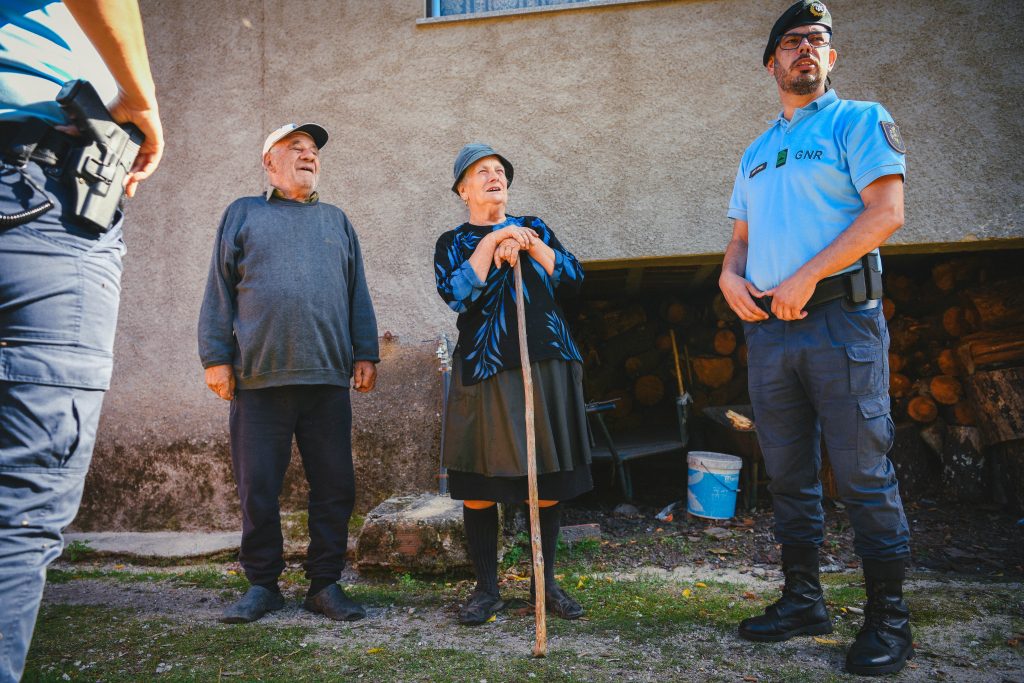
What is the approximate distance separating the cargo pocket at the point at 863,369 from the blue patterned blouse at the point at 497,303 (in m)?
1.05

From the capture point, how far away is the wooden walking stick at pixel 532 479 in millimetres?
2193

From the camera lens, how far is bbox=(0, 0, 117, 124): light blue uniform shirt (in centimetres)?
133

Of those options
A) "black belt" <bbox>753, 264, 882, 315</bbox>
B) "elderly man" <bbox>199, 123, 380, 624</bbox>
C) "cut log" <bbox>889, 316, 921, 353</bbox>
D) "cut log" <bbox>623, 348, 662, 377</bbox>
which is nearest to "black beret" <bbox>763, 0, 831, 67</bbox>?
"black belt" <bbox>753, 264, 882, 315</bbox>

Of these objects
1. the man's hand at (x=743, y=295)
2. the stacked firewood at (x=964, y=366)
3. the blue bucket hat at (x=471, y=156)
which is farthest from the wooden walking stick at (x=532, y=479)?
the stacked firewood at (x=964, y=366)

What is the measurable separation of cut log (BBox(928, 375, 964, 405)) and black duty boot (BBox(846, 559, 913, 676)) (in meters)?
3.07

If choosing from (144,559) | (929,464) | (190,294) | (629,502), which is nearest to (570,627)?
(629,502)

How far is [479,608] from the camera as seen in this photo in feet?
8.57

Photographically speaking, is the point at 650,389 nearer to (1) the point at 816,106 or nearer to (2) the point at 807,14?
(1) the point at 816,106

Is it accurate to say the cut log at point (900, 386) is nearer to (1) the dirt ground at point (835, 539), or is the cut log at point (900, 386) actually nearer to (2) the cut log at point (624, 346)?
(1) the dirt ground at point (835, 539)

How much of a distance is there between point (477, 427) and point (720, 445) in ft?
11.1

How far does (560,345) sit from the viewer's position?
8.66 feet

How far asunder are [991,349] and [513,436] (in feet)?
12.1

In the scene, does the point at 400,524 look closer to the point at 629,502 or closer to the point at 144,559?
the point at 144,559

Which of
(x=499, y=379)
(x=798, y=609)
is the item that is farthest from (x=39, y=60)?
(x=798, y=609)
